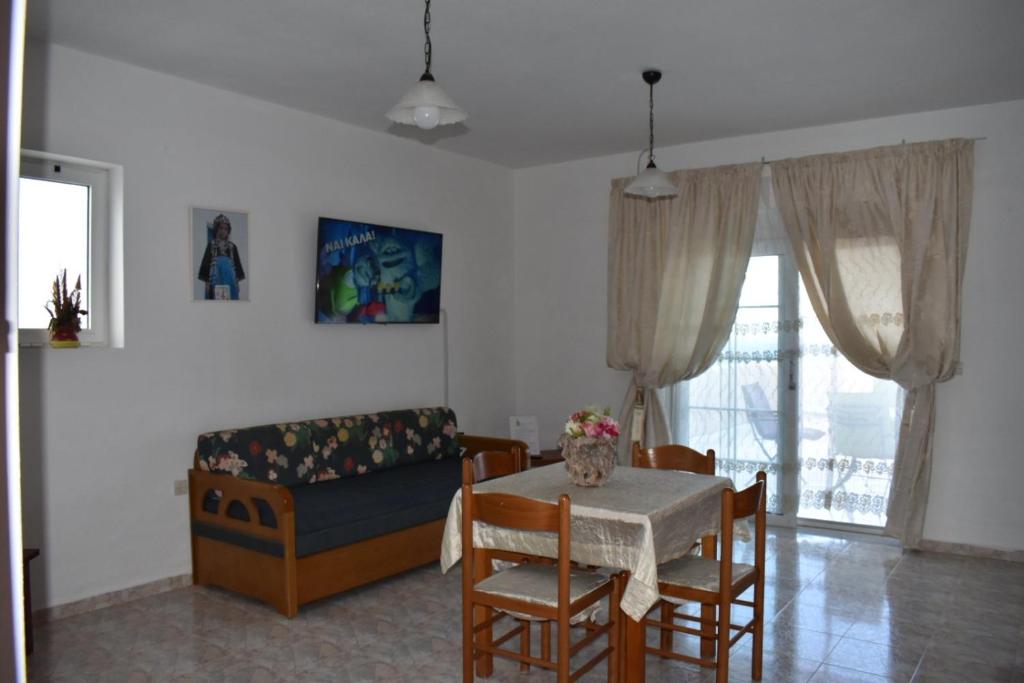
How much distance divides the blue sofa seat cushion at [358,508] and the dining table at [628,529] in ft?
3.60

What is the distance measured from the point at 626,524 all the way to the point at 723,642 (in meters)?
0.58

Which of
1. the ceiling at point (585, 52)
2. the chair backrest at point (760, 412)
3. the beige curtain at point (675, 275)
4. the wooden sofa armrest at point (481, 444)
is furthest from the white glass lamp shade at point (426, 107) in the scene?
the chair backrest at point (760, 412)

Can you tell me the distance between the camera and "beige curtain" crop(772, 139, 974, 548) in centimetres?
473

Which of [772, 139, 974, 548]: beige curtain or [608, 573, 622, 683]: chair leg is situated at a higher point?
[772, 139, 974, 548]: beige curtain

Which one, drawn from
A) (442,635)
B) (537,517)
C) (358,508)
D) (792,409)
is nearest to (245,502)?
(358,508)

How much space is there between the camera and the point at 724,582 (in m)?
2.74

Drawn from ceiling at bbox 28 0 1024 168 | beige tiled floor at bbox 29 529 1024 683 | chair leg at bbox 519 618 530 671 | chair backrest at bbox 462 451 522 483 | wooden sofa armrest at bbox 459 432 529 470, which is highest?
ceiling at bbox 28 0 1024 168

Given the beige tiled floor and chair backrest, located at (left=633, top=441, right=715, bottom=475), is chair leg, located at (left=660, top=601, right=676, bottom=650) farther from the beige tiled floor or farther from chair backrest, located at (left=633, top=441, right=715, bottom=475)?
chair backrest, located at (left=633, top=441, right=715, bottom=475)

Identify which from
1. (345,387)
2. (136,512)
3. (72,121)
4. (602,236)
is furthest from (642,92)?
(136,512)

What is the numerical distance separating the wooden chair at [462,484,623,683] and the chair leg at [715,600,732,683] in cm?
36

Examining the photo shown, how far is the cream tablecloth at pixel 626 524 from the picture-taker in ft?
8.46

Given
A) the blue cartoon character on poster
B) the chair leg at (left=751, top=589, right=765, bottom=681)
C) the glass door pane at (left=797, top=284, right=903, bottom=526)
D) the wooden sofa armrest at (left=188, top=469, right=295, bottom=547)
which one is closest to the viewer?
the chair leg at (left=751, top=589, right=765, bottom=681)

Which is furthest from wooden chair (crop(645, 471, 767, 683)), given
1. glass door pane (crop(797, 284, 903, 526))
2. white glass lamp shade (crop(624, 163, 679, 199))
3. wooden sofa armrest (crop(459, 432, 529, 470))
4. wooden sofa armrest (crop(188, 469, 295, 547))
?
glass door pane (crop(797, 284, 903, 526))

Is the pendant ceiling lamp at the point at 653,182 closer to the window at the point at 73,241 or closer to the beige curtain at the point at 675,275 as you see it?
the beige curtain at the point at 675,275
